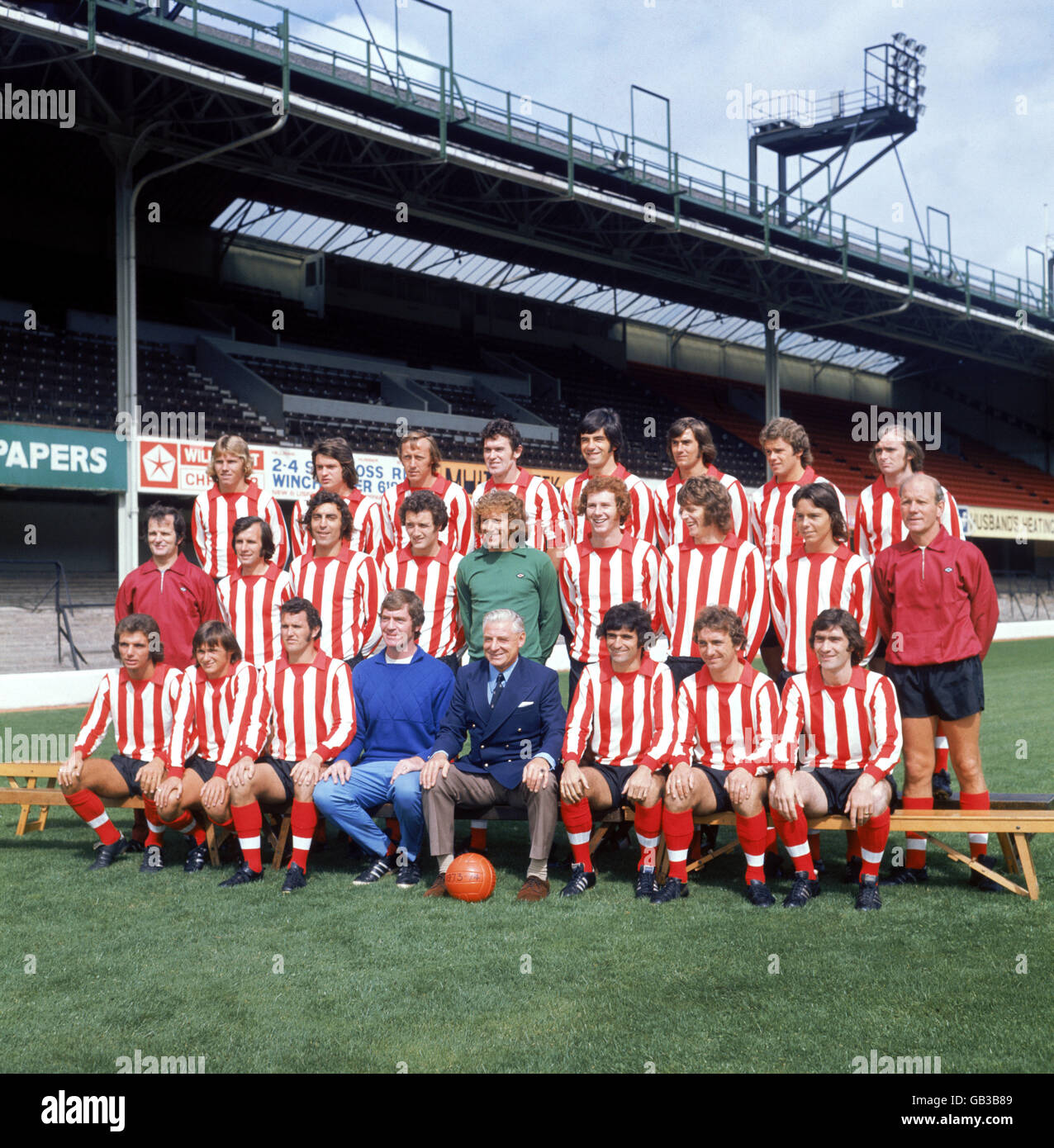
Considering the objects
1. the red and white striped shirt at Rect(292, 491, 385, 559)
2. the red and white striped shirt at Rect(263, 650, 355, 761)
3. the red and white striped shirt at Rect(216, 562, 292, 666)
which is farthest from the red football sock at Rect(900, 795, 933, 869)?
the red and white striped shirt at Rect(216, 562, 292, 666)

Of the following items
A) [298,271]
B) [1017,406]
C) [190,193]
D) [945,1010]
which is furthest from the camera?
[1017,406]

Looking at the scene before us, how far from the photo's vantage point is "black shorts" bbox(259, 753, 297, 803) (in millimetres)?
4887

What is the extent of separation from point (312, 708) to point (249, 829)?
590 millimetres

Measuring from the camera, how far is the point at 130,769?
520cm

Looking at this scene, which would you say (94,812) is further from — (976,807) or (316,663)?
(976,807)

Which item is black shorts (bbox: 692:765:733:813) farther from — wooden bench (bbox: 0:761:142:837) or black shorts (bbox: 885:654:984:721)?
wooden bench (bbox: 0:761:142:837)

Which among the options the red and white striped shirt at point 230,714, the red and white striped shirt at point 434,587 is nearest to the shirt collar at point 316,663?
the red and white striped shirt at point 230,714

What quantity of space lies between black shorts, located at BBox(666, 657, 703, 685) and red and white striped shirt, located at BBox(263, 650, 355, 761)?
147cm

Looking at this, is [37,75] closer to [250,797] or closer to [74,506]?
[74,506]

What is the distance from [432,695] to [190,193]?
1809 cm

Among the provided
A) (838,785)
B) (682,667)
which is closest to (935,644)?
(838,785)

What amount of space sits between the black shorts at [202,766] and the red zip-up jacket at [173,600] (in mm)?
588

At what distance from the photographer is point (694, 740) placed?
473 cm

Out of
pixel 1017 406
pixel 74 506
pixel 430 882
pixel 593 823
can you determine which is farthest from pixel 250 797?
pixel 1017 406
